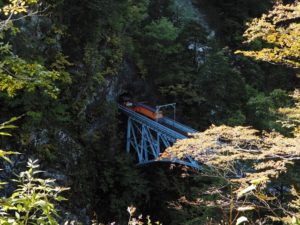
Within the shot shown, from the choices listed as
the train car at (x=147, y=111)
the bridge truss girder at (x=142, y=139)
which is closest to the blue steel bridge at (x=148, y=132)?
the bridge truss girder at (x=142, y=139)

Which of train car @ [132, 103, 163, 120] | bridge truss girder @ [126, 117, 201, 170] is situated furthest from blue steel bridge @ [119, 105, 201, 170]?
train car @ [132, 103, 163, 120]

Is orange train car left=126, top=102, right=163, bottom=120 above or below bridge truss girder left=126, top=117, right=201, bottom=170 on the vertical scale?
above

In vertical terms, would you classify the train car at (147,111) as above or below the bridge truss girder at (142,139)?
above

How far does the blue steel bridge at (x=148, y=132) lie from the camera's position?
17.8 metres

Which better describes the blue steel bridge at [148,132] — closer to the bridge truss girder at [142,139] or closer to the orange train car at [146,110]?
the bridge truss girder at [142,139]

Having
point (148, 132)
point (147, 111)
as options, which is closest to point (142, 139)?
point (148, 132)

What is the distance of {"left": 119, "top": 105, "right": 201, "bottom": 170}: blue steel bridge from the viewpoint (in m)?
17.8

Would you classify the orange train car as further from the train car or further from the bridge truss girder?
the bridge truss girder

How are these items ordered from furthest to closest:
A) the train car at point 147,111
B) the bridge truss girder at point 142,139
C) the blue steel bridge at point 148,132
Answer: the train car at point 147,111 → the bridge truss girder at point 142,139 → the blue steel bridge at point 148,132

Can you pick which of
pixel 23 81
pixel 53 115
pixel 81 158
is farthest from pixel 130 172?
pixel 23 81

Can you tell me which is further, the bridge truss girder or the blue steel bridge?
the bridge truss girder

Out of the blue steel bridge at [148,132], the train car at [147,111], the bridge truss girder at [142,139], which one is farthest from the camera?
the train car at [147,111]

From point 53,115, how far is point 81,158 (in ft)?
8.97

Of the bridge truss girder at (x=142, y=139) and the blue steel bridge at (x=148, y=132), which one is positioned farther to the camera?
the bridge truss girder at (x=142, y=139)
